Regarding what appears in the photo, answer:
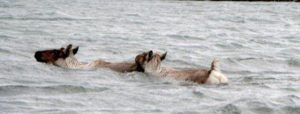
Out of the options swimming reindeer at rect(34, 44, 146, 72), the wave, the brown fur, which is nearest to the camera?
the wave

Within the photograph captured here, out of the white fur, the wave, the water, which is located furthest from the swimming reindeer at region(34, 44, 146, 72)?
the white fur

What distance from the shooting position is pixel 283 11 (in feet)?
159

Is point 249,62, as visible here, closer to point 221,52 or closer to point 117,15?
point 221,52

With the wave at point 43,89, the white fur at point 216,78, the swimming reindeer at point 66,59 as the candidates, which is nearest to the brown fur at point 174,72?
the white fur at point 216,78

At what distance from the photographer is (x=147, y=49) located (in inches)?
946

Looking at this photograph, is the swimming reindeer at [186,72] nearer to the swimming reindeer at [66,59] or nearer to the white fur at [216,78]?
the white fur at [216,78]

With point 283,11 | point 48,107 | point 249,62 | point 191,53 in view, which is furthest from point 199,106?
point 283,11

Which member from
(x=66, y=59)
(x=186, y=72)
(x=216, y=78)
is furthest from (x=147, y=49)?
(x=216, y=78)

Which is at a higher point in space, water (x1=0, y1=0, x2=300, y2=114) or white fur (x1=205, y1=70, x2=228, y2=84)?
white fur (x1=205, y1=70, x2=228, y2=84)

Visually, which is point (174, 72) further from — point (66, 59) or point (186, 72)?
point (66, 59)

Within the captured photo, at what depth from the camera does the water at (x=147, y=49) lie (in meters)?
12.8

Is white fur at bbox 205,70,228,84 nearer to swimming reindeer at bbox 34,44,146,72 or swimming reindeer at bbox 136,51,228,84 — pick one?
swimming reindeer at bbox 136,51,228,84

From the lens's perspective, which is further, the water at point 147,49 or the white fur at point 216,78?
the white fur at point 216,78

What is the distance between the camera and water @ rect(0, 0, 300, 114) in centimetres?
1282
